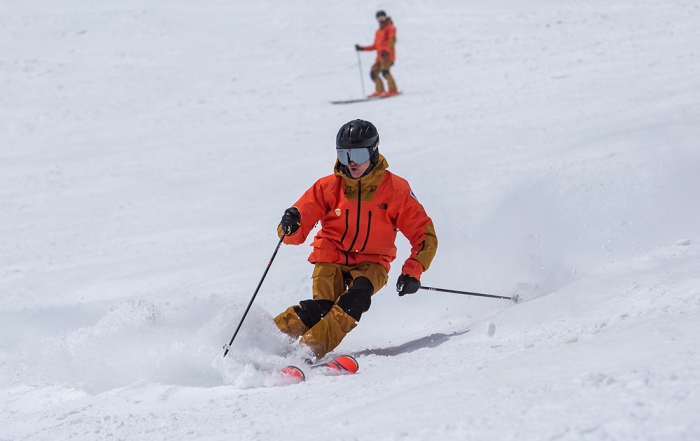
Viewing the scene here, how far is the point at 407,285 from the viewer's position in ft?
14.2

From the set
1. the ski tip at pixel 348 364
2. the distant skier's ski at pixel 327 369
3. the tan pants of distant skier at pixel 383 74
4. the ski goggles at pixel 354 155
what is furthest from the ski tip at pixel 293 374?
the tan pants of distant skier at pixel 383 74

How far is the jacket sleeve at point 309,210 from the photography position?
465 cm

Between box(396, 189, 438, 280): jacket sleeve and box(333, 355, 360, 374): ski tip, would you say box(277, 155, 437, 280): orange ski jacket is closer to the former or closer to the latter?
box(396, 189, 438, 280): jacket sleeve

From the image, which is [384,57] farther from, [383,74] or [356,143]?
[356,143]

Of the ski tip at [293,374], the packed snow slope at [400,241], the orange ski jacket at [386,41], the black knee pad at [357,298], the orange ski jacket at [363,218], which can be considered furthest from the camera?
the orange ski jacket at [386,41]

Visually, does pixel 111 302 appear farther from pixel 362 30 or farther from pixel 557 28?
pixel 362 30

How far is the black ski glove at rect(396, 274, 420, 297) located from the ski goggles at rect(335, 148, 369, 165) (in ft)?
2.54

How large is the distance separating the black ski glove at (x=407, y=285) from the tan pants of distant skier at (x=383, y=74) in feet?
31.1

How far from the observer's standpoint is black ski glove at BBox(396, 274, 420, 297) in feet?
14.2

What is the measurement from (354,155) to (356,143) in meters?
0.08

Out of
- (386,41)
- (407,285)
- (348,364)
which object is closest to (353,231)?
(407,285)

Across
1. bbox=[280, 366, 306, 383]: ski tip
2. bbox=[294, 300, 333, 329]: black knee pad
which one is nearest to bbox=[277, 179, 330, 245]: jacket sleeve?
bbox=[294, 300, 333, 329]: black knee pad

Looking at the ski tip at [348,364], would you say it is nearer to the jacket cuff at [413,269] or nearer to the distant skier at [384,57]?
the jacket cuff at [413,269]

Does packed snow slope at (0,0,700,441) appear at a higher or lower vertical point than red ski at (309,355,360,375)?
higher
